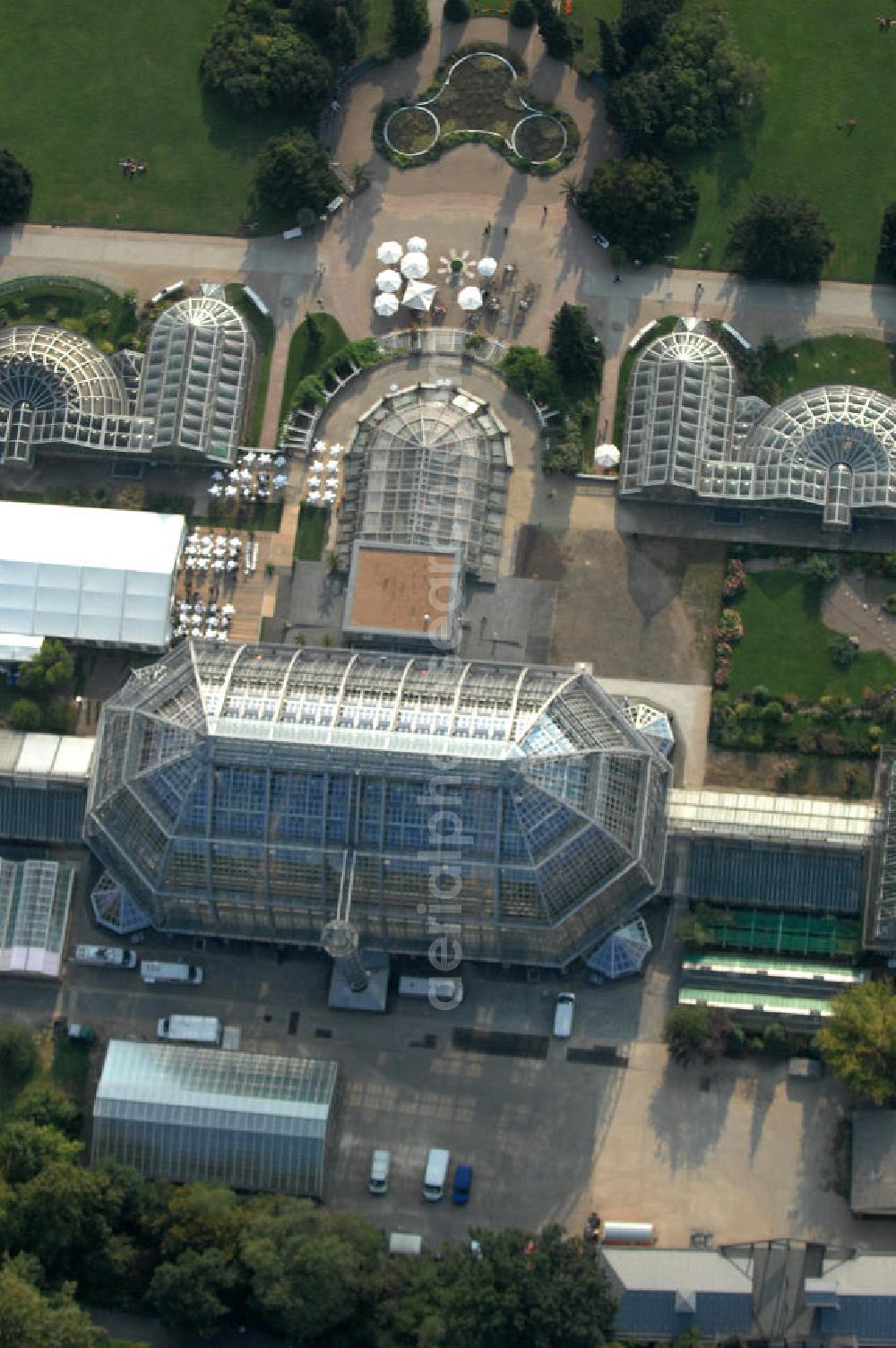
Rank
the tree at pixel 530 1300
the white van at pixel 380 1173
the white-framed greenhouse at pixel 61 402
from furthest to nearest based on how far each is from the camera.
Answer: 1. the white-framed greenhouse at pixel 61 402
2. the white van at pixel 380 1173
3. the tree at pixel 530 1300

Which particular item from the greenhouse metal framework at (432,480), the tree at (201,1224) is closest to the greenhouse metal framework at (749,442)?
the greenhouse metal framework at (432,480)

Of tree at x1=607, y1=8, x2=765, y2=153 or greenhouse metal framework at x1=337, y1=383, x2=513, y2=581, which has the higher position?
tree at x1=607, y1=8, x2=765, y2=153

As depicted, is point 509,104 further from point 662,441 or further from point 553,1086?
point 553,1086

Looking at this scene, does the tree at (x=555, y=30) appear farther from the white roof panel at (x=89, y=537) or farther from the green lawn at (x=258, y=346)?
the white roof panel at (x=89, y=537)

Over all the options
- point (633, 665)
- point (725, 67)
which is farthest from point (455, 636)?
point (725, 67)

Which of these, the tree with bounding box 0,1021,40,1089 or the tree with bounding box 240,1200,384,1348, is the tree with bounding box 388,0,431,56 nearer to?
the tree with bounding box 0,1021,40,1089

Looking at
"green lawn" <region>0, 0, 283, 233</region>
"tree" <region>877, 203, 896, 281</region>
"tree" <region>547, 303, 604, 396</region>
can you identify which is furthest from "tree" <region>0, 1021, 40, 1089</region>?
"tree" <region>877, 203, 896, 281</region>
